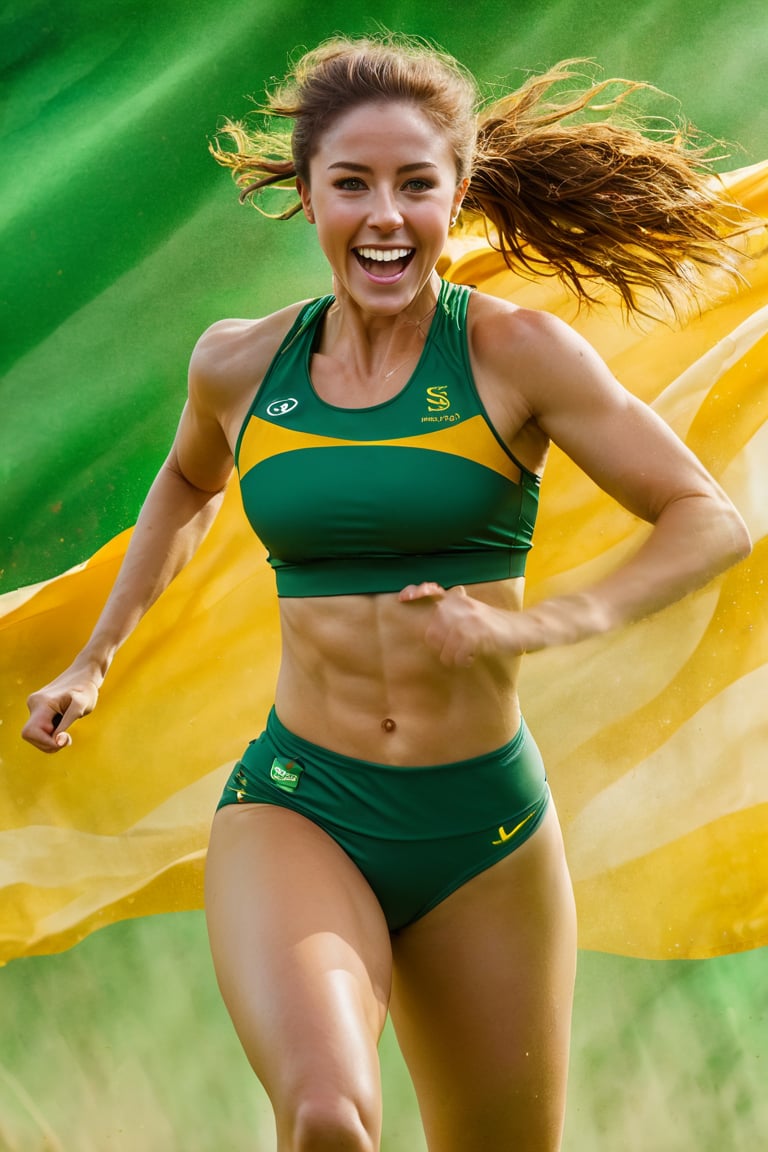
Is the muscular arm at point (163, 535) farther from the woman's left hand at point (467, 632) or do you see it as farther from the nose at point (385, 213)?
the woman's left hand at point (467, 632)

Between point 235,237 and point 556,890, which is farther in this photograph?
point 235,237

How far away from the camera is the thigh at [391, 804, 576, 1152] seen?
7.90 feet

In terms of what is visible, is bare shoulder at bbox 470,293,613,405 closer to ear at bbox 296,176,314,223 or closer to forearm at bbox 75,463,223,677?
ear at bbox 296,176,314,223

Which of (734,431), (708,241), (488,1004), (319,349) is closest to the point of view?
(488,1004)

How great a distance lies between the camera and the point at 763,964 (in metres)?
3.82

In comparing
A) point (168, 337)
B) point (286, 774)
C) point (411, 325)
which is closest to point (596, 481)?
point (411, 325)

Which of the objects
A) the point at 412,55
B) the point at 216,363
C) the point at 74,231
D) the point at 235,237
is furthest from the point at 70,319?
the point at 412,55

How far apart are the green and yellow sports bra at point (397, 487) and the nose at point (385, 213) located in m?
0.21

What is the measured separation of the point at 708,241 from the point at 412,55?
824 mm

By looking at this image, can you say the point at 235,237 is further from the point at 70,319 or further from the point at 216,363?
the point at 216,363

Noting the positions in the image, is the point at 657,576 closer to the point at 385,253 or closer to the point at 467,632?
the point at 467,632

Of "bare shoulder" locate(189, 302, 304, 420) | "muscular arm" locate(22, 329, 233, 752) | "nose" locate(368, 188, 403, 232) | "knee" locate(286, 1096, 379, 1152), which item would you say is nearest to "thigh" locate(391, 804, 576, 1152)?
"knee" locate(286, 1096, 379, 1152)

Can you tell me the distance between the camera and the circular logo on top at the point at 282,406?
2.45 m

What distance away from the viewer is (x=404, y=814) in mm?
2404
